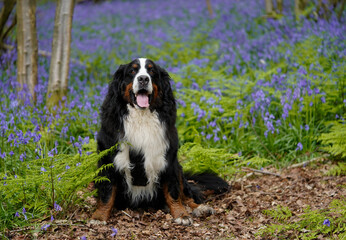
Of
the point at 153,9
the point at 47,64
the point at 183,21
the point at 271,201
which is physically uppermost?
the point at 153,9

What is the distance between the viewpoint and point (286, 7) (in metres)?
13.2

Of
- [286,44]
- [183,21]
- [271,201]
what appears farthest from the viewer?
[183,21]

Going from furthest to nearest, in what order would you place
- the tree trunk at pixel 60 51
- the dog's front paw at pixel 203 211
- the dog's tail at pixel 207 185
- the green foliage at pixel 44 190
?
the tree trunk at pixel 60 51
the dog's tail at pixel 207 185
the dog's front paw at pixel 203 211
the green foliage at pixel 44 190

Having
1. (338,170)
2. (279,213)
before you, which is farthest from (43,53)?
(279,213)

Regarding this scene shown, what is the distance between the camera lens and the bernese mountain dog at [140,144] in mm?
3838

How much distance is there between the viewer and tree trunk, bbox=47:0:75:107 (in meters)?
6.28

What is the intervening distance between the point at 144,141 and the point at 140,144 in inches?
1.9

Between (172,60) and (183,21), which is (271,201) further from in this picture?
(183,21)

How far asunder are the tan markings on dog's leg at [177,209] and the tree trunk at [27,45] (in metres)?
3.27

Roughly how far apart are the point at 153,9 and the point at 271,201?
52.1 ft

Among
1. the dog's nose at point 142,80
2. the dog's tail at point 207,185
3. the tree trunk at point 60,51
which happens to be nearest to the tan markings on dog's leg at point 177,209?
the dog's tail at point 207,185

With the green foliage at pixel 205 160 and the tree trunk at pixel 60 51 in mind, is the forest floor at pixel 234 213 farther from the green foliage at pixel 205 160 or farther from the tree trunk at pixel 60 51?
the tree trunk at pixel 60 51

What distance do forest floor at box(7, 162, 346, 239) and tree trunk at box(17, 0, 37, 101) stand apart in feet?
9.63

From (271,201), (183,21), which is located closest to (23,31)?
(271,201)
